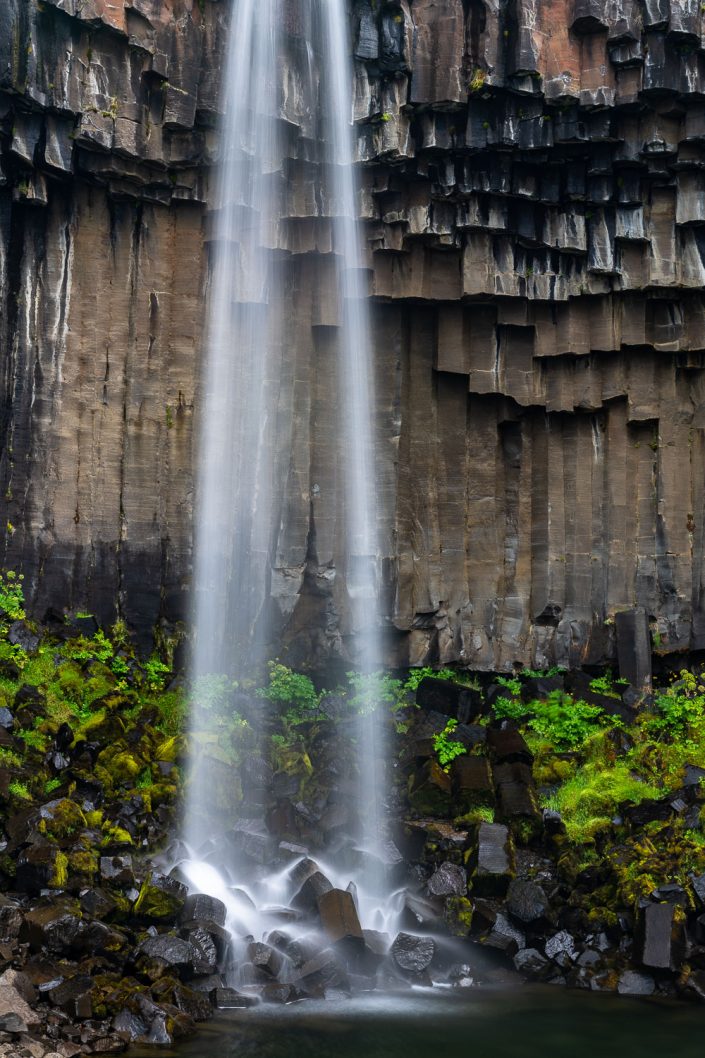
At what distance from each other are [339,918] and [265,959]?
96 cm

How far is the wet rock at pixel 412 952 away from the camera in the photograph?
38.7 ft

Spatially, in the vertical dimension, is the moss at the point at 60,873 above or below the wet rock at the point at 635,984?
above

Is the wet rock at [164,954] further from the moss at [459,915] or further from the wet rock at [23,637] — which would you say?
the wet rock at [23,637]

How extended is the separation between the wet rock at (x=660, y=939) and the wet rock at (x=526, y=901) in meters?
1.11

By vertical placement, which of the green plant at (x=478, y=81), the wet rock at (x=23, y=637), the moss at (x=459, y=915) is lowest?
the moss at (x=459, y=915)

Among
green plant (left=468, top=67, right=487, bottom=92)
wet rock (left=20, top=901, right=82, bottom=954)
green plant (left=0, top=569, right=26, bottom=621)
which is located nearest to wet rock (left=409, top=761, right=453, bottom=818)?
wet rock (left=20, top=901, right=82, bottom=954)

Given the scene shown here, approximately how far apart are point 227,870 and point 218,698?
10.5 feet

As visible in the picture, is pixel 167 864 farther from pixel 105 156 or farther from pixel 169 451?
pixel 105 156

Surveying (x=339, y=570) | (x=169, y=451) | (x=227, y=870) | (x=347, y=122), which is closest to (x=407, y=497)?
(x=339, y=570)

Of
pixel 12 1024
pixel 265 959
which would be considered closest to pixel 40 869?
pixel 12 1024

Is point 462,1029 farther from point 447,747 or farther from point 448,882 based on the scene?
point 447,747

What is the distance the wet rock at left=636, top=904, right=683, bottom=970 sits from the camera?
452 inches

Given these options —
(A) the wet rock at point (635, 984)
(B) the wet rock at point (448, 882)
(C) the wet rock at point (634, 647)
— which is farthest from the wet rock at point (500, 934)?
(C) the wet rock at point (634, 647)

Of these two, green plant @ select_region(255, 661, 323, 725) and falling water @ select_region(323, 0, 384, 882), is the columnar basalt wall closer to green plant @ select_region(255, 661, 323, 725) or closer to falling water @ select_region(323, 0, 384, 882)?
falling water @ select_region(323, 0, 384, 882)
